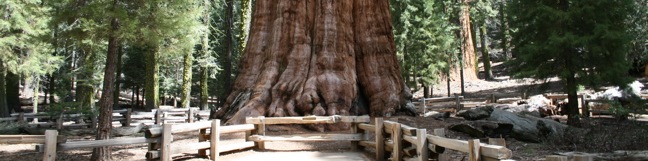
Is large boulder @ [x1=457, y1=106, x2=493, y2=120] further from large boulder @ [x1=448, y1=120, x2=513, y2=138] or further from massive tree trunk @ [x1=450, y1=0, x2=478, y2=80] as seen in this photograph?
massive tree trunk @ [x1=450, y1=0, x2=478, y2=80]

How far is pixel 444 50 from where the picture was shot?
29141 millimetres

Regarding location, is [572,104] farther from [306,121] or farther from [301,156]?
[301,156]

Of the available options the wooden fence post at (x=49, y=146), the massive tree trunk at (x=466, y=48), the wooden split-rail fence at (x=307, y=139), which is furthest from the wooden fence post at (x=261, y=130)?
the massive tree trunk at (x=466, y=48)

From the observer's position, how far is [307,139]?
33.5 feet

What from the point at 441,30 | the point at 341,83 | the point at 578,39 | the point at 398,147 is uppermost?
the point at 441,30

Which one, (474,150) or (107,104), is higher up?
(107,104)

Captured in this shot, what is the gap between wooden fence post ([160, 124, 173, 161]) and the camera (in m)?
7.63

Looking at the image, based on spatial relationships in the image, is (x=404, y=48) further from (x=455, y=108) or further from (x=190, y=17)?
(x=190, y=17)

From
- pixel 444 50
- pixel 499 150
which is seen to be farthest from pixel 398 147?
pixel 444 50

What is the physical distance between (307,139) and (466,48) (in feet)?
88.8

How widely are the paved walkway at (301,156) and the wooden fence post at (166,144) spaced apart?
71.0 inches

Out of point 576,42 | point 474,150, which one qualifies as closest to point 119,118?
point 576,42

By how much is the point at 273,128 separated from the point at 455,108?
1277 centimetres

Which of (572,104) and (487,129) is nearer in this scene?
(487,129)
